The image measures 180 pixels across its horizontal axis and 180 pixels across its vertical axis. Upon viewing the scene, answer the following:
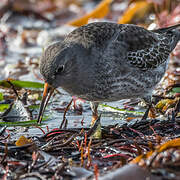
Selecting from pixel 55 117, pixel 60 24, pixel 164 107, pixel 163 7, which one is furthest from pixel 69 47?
pixel 60 24

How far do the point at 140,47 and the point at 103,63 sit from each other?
82cm

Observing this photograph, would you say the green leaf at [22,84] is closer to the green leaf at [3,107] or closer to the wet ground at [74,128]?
the wet ground at [74,128]

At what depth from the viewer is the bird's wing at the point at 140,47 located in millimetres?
5078

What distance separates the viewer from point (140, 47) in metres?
5.38

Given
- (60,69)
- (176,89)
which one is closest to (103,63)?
(60,69)

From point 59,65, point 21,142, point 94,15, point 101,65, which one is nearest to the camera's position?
point 21,142

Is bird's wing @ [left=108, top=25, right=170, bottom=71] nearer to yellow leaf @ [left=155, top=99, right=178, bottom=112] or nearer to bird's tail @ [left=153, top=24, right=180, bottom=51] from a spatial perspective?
bird's tail @ [left=153, top=24, right=180, bottom=51]

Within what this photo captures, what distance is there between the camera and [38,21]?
36.5 ft

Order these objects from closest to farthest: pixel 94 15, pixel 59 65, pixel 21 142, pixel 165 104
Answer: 1. pixel 21 142
2. pixel 59 65
3. pixel 165 104
4. pixel 94 15

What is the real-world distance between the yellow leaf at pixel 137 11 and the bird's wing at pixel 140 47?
3.36 metres

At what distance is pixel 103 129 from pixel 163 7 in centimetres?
554

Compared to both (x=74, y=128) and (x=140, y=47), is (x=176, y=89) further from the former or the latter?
(x=74, y=128)

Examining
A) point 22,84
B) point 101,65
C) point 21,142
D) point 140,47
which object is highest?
point 140,47

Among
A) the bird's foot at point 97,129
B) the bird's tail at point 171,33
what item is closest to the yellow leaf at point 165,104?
the bird's tail at point 171,33
